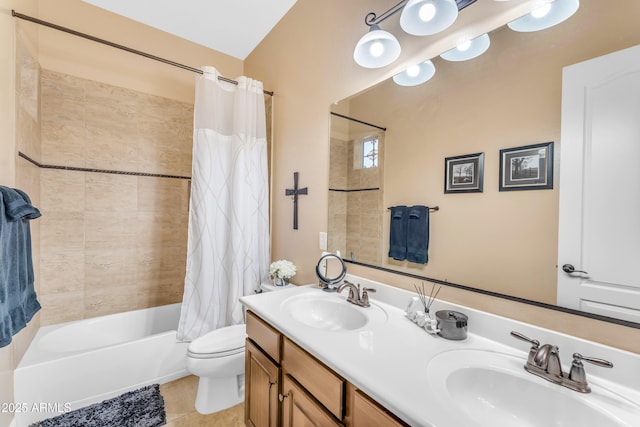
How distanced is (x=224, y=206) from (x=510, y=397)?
1.89 meters

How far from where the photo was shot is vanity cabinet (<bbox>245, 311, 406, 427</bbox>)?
0.77m

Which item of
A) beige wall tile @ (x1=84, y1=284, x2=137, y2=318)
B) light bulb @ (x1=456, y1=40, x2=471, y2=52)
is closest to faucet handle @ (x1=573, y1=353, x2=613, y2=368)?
light bulb @ (x1=456, y1=40, x2=471, y2=52)

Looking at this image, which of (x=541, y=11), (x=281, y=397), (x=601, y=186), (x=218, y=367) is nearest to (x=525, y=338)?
(x=601, y=186)

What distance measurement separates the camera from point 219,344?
1.70 meters

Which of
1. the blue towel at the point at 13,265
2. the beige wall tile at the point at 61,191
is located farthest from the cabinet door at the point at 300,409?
the beige wall tile at the point at 61,191

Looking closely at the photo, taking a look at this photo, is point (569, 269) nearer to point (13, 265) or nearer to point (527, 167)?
point (527, 167)

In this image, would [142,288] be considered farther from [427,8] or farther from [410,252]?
[427,8]

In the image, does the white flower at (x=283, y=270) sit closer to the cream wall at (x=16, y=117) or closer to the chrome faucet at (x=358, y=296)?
the chrome faucet at (x=358, y=296)

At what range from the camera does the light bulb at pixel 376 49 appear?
1316 millimetres

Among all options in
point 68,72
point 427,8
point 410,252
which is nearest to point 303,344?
point 410,252

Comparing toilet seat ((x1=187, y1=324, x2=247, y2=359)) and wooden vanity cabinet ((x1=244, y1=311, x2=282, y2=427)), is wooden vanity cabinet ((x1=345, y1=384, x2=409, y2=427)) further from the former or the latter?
toilet seat ((x1=187, y1=324, x2=247, y2=359))

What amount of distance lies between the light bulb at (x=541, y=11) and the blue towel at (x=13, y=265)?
87.1 inches

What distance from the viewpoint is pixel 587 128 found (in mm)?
777

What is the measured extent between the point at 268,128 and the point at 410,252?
5.72ft
